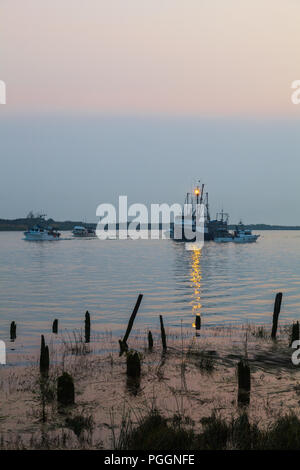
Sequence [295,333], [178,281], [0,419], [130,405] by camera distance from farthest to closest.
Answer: [178,281] → [295,333] → [130,405] → [0,419]

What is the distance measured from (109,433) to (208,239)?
574 ft

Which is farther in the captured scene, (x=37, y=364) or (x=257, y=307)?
(x=257, y=307)

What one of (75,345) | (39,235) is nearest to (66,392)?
(75,345)

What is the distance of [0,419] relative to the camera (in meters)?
10.3

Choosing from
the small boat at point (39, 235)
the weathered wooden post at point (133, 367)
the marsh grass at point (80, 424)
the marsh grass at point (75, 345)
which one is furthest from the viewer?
the small boat at point (39, 235)

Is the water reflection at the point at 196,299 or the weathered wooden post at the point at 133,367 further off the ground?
the weathered wooden post at the point at 133,367

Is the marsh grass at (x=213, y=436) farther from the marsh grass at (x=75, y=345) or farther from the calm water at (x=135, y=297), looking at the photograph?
the calm water at (x=135, y=297)

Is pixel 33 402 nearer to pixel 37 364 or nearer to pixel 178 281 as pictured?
pixel 37 364

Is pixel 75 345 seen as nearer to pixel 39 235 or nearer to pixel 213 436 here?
pixel 213 436

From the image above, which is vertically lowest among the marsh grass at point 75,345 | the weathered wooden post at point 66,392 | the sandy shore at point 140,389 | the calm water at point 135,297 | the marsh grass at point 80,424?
the calm water at point 135,297

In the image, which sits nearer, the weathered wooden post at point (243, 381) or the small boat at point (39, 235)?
the weathered wooden post at point (243, 381)

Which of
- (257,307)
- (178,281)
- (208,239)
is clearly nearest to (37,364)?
(257,307)

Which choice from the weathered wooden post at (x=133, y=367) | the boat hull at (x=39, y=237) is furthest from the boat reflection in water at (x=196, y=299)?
the boat hull at (x=39, y=237)

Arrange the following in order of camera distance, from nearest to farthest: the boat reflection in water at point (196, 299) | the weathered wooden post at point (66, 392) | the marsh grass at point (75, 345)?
the weathered wooden post at point (66, 392) < the marsh grass at point (75, 345) < the boat reflection in water at point (196, 299)
